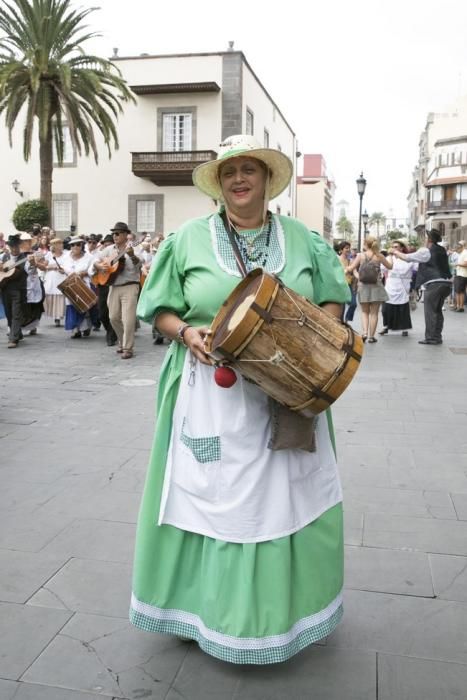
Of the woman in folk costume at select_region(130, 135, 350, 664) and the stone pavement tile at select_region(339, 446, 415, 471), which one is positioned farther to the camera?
the stone pavement tile at select_region(339, 446, 415, 471)

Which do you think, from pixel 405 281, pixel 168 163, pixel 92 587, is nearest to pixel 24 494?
pixel 92 587

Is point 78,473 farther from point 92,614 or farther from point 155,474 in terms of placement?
point 155,474

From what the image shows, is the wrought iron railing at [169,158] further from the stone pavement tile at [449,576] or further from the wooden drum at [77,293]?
the stone pavement tile at [449,576]

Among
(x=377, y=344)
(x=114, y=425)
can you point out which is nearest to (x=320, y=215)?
(x=377, y=344)

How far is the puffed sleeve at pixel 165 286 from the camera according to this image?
2.68 m

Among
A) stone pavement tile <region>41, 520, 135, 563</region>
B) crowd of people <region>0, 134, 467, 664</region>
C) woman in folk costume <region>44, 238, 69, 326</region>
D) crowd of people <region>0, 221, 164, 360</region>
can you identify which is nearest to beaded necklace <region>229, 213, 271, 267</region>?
crowd of people <region>0, 134, 467, 664</region>

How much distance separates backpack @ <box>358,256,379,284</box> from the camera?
11758 millimetres

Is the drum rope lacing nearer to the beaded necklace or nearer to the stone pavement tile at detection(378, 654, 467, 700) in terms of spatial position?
the beaded necklace

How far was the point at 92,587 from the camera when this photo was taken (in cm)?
319

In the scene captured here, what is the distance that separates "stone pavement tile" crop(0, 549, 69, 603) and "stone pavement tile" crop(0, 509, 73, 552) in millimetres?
90

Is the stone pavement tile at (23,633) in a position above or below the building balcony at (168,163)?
below

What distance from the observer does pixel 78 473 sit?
489cm

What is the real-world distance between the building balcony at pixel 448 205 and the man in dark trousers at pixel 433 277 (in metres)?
68.9

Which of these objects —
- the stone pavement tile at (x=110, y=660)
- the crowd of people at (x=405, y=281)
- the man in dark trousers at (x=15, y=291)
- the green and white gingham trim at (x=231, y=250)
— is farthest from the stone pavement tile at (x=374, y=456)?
the man in dark trousers at (x=15, y=291)
